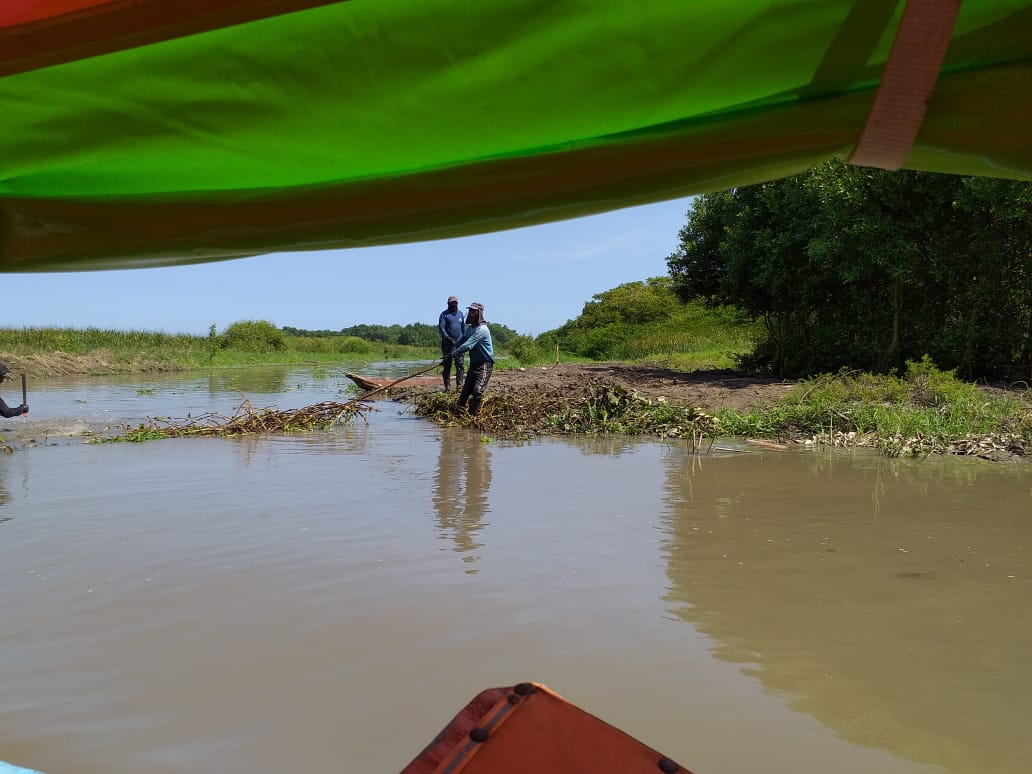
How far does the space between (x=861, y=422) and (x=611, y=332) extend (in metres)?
26.5

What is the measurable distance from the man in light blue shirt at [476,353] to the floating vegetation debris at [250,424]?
177cm

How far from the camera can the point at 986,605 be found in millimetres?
3793

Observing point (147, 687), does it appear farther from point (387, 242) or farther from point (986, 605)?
point (986, 605)

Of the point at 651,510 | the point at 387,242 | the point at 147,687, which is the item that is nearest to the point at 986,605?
the point at 651,510

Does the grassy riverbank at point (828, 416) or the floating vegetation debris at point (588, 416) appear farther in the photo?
the floating vegetation debris at point (588, 416)

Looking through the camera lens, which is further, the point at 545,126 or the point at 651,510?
the point at 651,510

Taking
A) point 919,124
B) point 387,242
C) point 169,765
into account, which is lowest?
point 169,765

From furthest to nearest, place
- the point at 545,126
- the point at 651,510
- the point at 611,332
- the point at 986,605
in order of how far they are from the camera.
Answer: the point at 611,332, the point at 651,510, the point at 986,605, the point at 545,126

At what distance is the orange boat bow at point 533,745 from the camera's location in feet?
5.04

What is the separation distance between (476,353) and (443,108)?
9.25m

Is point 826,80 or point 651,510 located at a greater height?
point 826,80

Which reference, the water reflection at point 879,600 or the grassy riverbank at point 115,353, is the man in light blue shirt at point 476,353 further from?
the grassy riverbank at point 115,353

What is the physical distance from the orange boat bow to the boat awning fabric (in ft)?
3.52

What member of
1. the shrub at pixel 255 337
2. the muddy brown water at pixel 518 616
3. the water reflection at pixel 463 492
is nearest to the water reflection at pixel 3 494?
the muddy brown water at pixel 518 616
